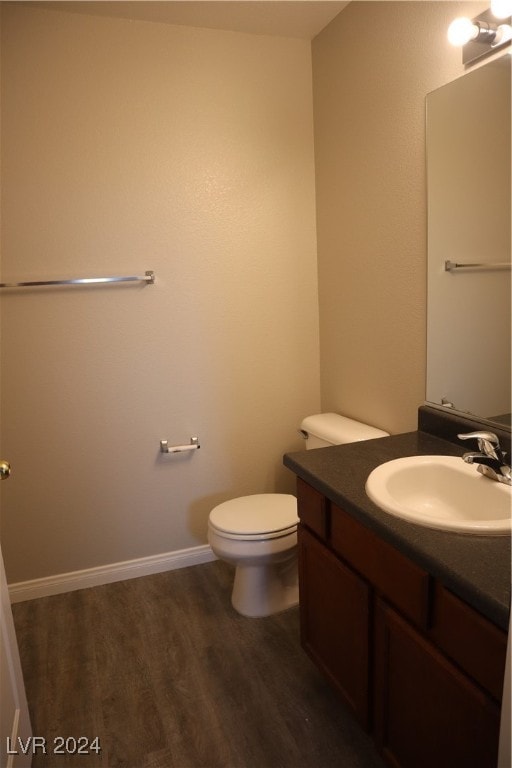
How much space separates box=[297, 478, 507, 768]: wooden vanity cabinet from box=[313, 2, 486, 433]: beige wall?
715 mm

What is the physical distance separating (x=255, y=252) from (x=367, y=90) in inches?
32.2

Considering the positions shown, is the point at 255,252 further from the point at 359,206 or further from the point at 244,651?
the point at 244,651

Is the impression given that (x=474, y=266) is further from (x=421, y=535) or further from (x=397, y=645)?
(x=397, y=645)

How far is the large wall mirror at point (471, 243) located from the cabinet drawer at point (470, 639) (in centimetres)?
68

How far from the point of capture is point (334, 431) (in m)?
2.30

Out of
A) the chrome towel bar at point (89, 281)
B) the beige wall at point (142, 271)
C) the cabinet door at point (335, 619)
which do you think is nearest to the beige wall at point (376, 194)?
the beige wall at point (142, 271)

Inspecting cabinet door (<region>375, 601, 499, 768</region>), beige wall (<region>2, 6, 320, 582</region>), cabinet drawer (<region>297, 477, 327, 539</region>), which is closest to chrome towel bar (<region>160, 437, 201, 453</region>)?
beige wall (<region>2, 6, 320, 582</region>)

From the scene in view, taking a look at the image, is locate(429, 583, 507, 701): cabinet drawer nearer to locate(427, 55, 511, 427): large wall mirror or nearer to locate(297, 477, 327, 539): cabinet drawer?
locate(297, 477, 327, 539): cabinet drawer

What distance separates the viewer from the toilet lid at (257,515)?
2.12m

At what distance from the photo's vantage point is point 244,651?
80.2 inches

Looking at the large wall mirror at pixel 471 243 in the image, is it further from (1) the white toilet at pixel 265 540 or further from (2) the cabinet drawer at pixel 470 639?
(2) the cabinet drawer at pixel 470 639

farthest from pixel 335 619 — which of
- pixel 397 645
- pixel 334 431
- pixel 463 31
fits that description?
pixel 463 31

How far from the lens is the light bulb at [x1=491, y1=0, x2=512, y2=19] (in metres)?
1.37

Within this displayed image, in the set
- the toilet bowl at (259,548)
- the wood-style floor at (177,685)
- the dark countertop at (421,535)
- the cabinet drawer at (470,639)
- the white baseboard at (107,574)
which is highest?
the dark countertop at (421,535)
